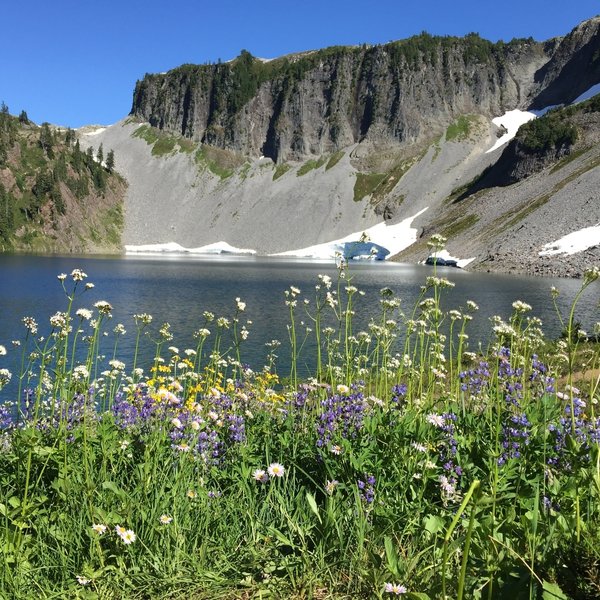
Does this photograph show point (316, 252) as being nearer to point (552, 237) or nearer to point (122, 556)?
point (552, 237)

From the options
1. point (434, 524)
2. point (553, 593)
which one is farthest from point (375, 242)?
point (553, 593)

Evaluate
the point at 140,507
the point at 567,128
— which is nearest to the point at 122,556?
the point at 140,507

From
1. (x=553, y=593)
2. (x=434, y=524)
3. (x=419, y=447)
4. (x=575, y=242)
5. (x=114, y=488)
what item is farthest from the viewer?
(x=575, y=242)

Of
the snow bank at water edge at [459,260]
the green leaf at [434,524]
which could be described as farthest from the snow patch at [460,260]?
the green leaf at [434,524]

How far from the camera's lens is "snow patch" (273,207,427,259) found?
523 ft

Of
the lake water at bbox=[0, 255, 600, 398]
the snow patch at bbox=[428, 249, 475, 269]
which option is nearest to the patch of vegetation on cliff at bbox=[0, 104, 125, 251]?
the lake water at bbox=[0, 255, 600, 398]

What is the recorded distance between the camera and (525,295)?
182 feet

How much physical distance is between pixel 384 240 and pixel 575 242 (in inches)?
3056

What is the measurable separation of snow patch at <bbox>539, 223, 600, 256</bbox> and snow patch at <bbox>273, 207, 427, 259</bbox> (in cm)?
6413

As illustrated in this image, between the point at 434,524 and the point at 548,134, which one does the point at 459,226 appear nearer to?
the point at 548,134

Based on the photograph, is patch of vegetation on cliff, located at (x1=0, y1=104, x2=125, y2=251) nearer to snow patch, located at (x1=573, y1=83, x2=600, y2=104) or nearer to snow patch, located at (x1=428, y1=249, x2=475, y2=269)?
snow patch, located at (x1=428, y1=249, x2=475, y2=269)

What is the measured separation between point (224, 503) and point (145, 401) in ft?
7.62

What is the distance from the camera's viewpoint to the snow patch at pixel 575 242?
285 ft

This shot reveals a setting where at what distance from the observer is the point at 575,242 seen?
293 feet
